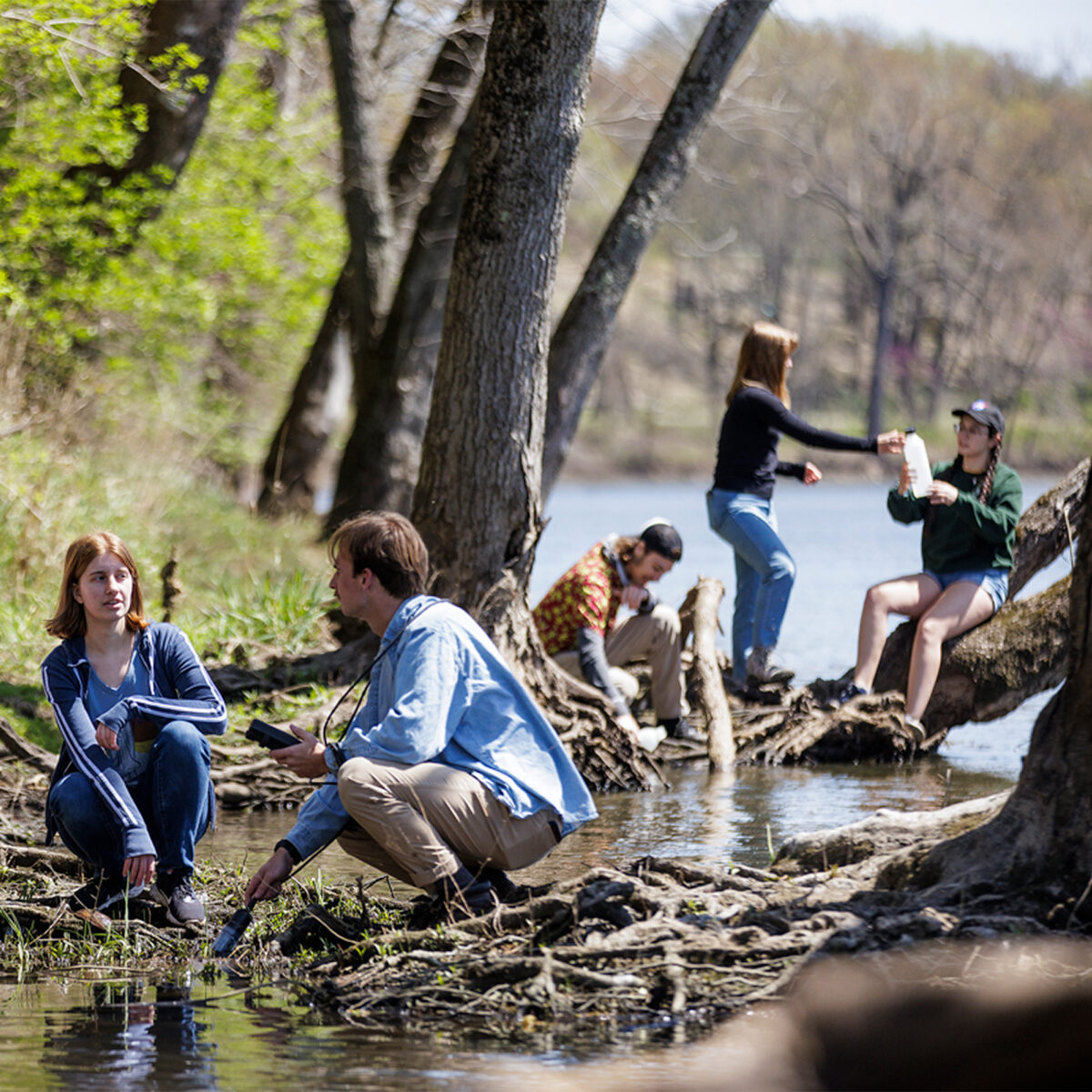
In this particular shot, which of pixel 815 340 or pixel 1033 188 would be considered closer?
pixel 1033 188

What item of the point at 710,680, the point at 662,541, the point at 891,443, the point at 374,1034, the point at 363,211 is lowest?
the point at 374,1034

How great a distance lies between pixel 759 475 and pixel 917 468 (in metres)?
1.39

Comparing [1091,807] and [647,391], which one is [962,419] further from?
[647,391]

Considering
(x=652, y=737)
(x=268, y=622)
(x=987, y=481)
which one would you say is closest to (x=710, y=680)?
(x=652, y=737)

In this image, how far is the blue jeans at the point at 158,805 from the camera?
573 cm

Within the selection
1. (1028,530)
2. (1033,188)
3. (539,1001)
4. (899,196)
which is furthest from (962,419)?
(1033,188)

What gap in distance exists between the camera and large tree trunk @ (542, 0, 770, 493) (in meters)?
10.5

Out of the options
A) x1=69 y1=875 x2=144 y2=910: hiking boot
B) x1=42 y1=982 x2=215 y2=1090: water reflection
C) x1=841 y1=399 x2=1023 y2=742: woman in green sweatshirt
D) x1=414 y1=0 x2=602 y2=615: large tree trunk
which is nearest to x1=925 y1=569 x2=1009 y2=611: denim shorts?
x1=841 y1=399 x2=1023 y2=742: woman in green sweatshirt

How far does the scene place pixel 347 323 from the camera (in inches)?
719

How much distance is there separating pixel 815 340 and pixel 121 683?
56.4 meters

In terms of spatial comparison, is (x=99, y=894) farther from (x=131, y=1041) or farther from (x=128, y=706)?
(x=131, y=1041)

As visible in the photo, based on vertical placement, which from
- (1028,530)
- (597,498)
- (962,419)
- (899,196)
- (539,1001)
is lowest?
(597,498)

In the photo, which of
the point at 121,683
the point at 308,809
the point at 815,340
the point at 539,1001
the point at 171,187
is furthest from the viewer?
the point at 815,340

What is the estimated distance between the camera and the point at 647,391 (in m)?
61.9
